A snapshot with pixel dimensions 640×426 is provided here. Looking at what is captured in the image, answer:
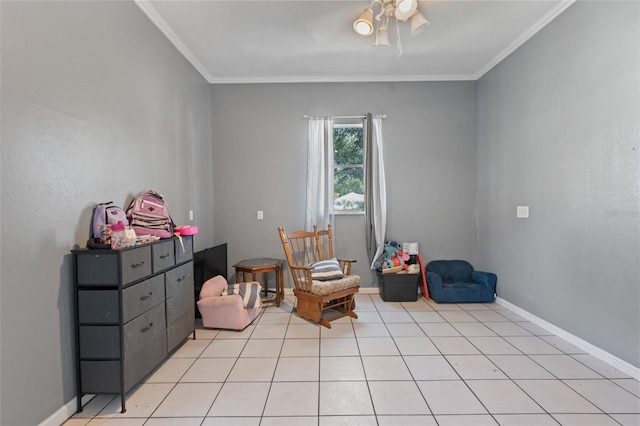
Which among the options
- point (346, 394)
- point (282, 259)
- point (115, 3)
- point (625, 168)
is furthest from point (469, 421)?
point (115, 3)

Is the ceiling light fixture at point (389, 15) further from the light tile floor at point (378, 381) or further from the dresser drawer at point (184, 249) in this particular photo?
the light tile floor at point (378, 381)

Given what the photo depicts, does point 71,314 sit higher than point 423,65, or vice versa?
point 423,65

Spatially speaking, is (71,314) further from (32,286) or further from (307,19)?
(307,19)

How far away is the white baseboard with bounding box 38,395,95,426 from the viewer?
63.4 inches

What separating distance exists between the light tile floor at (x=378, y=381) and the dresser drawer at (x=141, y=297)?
573mm

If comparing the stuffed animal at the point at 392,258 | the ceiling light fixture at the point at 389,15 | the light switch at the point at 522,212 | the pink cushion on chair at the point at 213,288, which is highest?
the ceiling light fixture at the point at 389,15

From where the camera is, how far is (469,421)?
1.68 metres

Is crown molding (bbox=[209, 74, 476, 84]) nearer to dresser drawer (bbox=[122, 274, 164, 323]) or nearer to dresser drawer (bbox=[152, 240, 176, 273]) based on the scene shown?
dresser drawer (bbox=[152, 240, 176, 273])

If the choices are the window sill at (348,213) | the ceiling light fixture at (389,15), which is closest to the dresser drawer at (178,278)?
the window sill at (348,213)

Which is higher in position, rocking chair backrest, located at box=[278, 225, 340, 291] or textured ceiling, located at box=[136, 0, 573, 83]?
textured ceiling, located at box=[136, 0, 573, 83]

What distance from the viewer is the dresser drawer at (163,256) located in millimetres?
2074

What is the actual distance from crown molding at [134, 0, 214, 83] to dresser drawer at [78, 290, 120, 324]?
7.55 feet

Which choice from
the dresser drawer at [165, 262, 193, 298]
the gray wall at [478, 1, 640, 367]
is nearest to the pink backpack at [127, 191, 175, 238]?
the dresser drawer at [165, 262, 193, 298]

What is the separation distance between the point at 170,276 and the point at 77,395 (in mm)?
843
